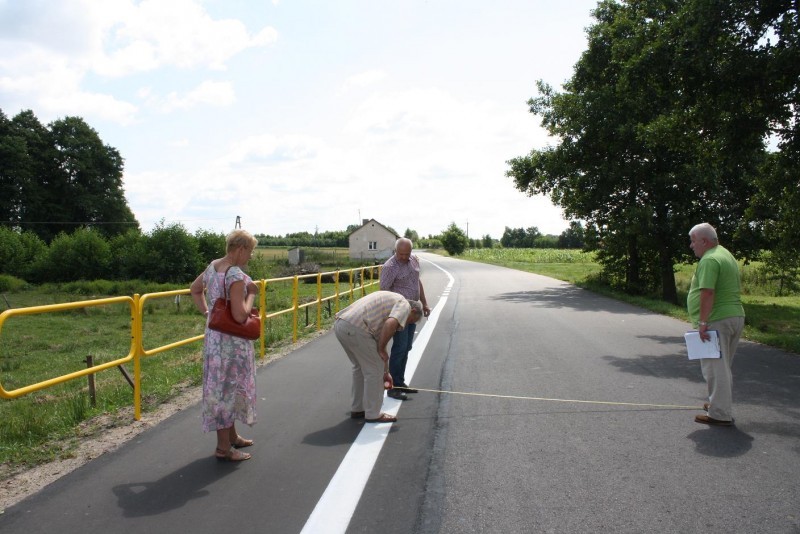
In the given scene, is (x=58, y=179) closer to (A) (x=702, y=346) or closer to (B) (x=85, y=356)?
(B) (x=85, y=356)

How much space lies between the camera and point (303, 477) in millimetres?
4281

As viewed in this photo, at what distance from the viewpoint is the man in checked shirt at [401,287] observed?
670cm

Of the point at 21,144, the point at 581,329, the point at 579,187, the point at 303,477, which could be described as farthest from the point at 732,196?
the point at 21,144

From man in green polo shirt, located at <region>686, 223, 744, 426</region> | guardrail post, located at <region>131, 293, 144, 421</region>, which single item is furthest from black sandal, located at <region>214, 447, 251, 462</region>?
man in green polo shirt, located at <region>686, 223, 744, 426</region>

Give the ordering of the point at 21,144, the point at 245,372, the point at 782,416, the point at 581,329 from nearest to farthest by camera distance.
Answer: the point at 245,372
the point at 782,416
the point at 581,329
the point at 21,144

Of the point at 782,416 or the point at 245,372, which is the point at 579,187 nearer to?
the point at 782,416

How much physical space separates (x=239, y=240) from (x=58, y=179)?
6159cm

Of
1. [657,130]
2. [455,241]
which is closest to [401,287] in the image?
[657,130]

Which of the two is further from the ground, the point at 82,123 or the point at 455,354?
the point at 82,123

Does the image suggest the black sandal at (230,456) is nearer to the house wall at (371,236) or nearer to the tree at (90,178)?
the tree at (90,178)

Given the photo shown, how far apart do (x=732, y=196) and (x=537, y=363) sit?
15.5m

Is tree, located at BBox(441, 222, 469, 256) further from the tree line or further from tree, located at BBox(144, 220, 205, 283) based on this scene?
tree, located at BBox(144, 220, 205, 283)

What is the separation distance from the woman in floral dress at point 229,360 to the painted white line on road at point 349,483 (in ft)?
2.72

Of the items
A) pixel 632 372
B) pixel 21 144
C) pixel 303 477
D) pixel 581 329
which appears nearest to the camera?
pixel 303 477
